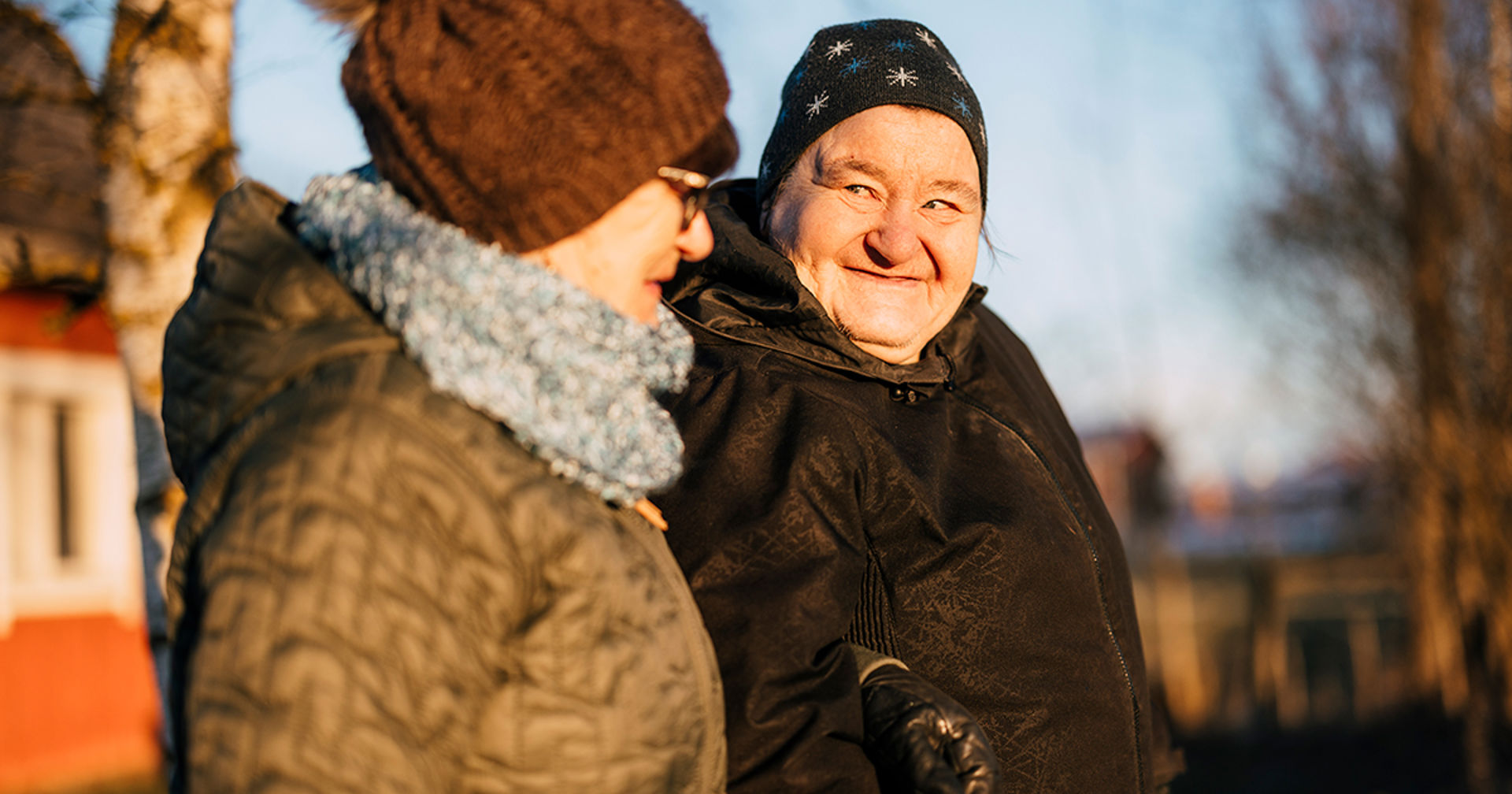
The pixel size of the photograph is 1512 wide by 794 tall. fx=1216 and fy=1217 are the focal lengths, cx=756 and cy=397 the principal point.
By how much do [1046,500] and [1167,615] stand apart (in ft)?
40.3

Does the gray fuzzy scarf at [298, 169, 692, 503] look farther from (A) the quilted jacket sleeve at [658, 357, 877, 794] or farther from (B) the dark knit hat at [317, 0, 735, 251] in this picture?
(A) the quilted jacket sleeve at [658, 357, 877, 794]

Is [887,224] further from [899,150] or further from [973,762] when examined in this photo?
[973,762]

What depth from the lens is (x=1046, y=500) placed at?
2.20 m

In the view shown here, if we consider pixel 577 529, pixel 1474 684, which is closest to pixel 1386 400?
pixel 1474 684

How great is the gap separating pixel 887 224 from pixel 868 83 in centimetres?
26

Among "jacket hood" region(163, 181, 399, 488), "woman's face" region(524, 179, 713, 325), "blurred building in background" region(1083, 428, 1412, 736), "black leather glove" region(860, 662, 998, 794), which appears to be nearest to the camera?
A: "jacket hood" region(163, 181, 399, 488)

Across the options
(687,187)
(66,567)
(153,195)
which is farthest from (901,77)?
(66,567)

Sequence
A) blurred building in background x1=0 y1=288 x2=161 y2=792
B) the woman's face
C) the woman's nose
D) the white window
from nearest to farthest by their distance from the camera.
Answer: the woman's face → the woman's nose → blurred building in background x1=0 y1=288 x2=161 y2=792 → the white window

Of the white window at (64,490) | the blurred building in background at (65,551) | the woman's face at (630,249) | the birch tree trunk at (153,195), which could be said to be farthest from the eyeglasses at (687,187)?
the white window at (64,490)

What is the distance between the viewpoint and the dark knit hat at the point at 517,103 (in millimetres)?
1291

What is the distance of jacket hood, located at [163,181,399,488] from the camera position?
1.21 m

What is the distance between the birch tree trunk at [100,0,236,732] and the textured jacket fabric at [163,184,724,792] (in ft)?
5.73

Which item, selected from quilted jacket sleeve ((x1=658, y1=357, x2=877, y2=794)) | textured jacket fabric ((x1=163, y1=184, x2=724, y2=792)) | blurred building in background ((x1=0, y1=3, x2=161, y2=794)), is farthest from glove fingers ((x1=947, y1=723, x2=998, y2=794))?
blurred building in background ((x1=0, y1=3, x2=161, y2=794))

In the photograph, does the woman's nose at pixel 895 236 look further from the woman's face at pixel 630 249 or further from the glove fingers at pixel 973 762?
the glove fingers at pixel 973 762
